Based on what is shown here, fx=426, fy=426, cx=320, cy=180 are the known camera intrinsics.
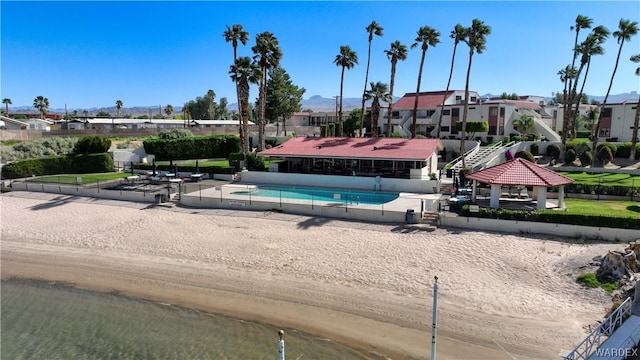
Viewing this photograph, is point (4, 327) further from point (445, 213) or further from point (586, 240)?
point (586, 240)

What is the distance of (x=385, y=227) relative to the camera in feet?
85.1

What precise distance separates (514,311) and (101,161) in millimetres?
42771

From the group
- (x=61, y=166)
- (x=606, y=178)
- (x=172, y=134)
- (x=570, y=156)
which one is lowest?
(x=606, y=178)

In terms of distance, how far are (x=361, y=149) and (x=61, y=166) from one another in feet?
102

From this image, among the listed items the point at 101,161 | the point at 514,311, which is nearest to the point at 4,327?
the point at 514,311

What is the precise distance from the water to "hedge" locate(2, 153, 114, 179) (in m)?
28.0

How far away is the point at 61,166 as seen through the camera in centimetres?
4416

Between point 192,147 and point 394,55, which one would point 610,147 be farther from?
point 192,147

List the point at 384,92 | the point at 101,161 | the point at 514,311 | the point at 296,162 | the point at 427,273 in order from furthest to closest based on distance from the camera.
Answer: the point at 384,92
the point at 101,161
the point at 296,162
the point at 427,273
the point at 514,311

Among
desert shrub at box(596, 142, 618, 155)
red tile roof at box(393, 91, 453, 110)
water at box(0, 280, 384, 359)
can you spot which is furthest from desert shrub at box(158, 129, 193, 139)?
desert shrub at box(596, 142, 618, 155)

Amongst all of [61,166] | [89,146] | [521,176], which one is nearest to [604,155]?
[521,176]

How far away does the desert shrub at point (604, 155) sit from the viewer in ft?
141

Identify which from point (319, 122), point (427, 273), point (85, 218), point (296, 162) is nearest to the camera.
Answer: point (427, 273)

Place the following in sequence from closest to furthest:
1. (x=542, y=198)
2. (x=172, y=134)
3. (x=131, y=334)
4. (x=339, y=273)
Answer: (x=131, y=334), (x=339, y=273), (x=542, y=198), (x=172, y=134)
